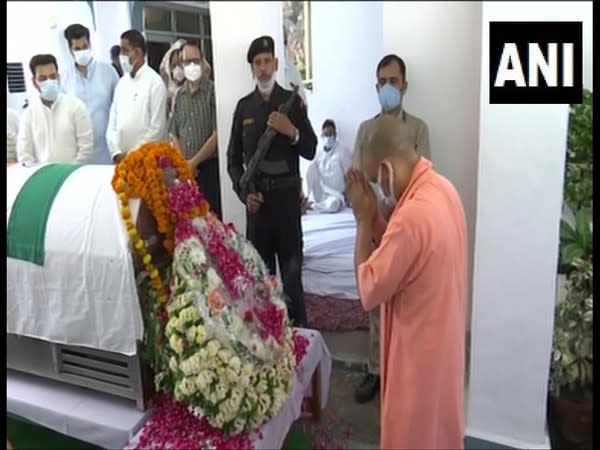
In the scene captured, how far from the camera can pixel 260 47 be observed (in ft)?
2.91

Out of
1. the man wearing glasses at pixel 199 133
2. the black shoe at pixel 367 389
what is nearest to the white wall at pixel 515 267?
the black shoe at pixel 367 389

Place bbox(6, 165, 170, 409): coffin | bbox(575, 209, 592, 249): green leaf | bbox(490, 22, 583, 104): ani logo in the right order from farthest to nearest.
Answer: bbox(575, 209, 592, 249): green leaf
bbox(6, 165, 170, 409): coffin
bbox(490, 22, 583, 104): ani logo

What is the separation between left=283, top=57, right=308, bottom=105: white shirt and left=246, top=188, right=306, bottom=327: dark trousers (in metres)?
0.17

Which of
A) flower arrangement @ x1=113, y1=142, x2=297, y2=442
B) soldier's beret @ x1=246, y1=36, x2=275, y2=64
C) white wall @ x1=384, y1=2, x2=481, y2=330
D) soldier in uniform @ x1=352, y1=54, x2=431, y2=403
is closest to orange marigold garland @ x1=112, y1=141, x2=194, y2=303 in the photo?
flower arrangement @ x1=113, y1=142, x2=297, y2=442

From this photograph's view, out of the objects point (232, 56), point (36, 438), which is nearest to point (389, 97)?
point (232, 56)

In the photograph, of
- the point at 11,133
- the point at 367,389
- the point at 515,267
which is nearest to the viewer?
the point at 11,133

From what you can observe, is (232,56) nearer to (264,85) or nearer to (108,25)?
(264,85)

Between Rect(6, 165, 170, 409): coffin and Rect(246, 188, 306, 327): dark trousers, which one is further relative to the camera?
Rect(246, 188, 306, 327): dark trousers

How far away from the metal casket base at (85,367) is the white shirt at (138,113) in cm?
34

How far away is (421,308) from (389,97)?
0.37 meters

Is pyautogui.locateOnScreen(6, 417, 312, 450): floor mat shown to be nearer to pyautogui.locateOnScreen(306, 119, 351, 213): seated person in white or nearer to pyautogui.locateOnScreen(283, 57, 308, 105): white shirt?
pyautogui.locateOnScreen(306, 119, 351, 213): seated person in white

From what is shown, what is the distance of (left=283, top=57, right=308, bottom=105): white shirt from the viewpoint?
891 millimetres

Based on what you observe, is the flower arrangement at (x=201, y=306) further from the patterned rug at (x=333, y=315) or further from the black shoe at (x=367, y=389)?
the black shoe at (x=367, y=389)

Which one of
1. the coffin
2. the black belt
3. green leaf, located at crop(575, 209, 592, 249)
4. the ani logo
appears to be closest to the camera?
the ani logo
